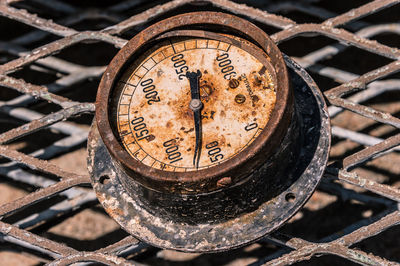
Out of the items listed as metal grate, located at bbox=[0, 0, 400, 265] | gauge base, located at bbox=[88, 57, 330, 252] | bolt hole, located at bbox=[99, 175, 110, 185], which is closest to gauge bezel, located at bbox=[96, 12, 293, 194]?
gauge base, located at bbox=[88, 57, 330, 252]

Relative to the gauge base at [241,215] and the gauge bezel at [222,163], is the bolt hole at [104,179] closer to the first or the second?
the gauge base at [241,215]

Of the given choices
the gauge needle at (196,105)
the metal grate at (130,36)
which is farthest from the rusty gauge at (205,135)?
the metal grate at (130,36)

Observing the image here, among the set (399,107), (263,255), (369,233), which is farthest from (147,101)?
(399,107)

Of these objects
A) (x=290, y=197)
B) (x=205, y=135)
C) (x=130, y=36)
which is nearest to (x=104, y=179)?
(x=205, y=135)

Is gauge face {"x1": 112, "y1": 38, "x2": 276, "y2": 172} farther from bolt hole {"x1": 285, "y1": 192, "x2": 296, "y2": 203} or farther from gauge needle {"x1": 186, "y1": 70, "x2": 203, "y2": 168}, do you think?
bolt hole {"x1": 285, "y1": 192, "x2": 296, "y2": 203}

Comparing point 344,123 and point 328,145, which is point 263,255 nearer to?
point 344,123
